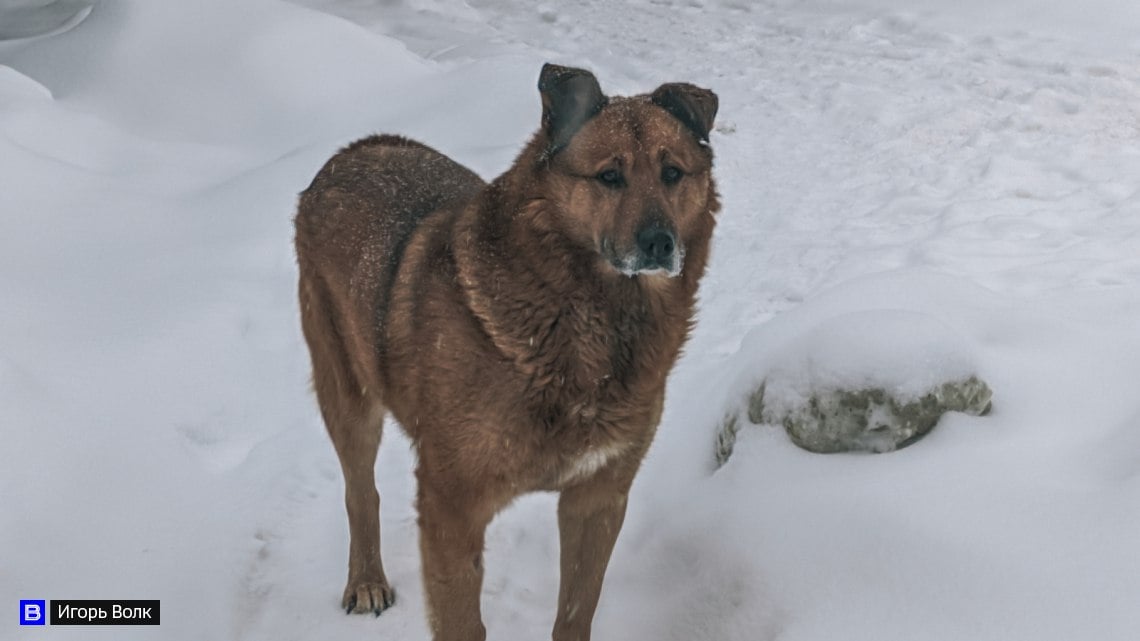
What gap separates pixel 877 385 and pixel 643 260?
127cm

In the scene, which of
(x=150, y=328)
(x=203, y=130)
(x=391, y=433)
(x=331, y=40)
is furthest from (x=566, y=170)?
(x=331, y=40)

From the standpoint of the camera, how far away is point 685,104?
3.40m

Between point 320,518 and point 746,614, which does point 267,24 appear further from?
point 746,614

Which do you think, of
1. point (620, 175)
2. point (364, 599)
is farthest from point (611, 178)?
point (364, 599)

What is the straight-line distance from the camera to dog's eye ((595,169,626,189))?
10.6 feet

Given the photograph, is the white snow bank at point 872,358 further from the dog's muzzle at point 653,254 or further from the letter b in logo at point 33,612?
the letter b in logo at point 33,612

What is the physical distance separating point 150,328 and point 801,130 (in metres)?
5.21

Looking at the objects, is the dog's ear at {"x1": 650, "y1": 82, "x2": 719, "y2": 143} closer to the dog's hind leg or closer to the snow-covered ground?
the snow-covered ground

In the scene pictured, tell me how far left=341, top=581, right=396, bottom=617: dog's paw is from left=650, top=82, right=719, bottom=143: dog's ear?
2094mm

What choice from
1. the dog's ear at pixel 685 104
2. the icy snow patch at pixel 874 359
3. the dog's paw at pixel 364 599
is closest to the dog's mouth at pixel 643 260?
the dog's ear at pixel 685 104

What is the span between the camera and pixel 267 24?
894 centimetres

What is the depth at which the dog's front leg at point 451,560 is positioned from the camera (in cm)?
339

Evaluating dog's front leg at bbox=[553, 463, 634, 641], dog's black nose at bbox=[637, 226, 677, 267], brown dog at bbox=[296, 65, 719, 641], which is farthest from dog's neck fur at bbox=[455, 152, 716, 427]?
dog's front leg at bbox=[553, 463, 634, 641]

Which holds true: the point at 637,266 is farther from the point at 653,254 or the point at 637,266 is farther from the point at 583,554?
the point at 583,554
